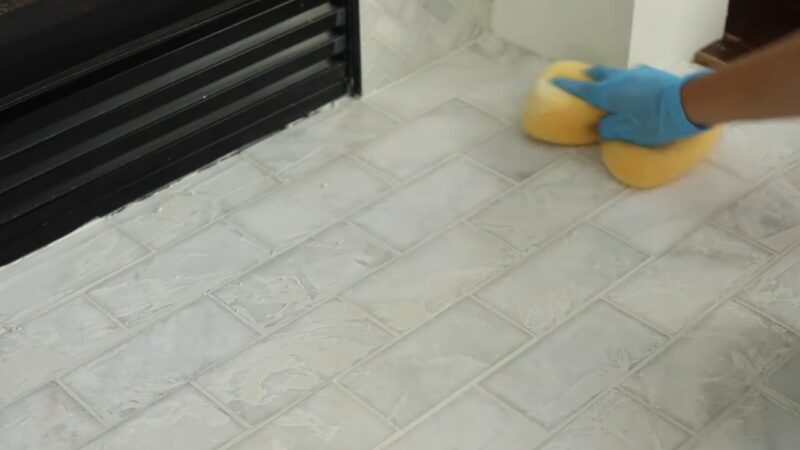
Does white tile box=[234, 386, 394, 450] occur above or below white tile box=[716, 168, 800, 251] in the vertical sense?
below

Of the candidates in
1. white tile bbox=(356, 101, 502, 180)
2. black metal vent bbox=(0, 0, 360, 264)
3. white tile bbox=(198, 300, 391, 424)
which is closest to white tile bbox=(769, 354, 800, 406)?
white tile bbox=(198, 300, 391, 424)

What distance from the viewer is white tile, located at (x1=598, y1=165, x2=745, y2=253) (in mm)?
1439

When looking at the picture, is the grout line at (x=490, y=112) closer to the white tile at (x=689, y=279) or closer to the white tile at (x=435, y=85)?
the white tile at (x=435, y=85)

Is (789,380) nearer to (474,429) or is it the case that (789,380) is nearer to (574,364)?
(574,364)

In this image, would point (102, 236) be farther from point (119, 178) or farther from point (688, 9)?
point (688, 9)

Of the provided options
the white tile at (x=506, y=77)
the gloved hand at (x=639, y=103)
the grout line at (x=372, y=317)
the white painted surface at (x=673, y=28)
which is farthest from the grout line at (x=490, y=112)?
the grout line at (x=372, y=317)

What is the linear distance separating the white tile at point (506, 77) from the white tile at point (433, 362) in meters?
0.43

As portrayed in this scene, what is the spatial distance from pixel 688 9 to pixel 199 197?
2.56 ft

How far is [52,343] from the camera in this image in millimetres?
1314

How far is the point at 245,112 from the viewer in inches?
61.6

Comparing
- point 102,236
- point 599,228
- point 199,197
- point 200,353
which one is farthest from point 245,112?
point 599,228

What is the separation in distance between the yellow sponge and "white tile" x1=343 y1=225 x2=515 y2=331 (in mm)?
219

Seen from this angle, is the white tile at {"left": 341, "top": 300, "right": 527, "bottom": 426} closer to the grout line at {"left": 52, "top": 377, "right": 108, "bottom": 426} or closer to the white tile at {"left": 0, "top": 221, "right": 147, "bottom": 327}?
the grout line at {"left": 52, "top": 377, "right": 108, "bottom": 426}

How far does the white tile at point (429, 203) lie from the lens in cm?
145
